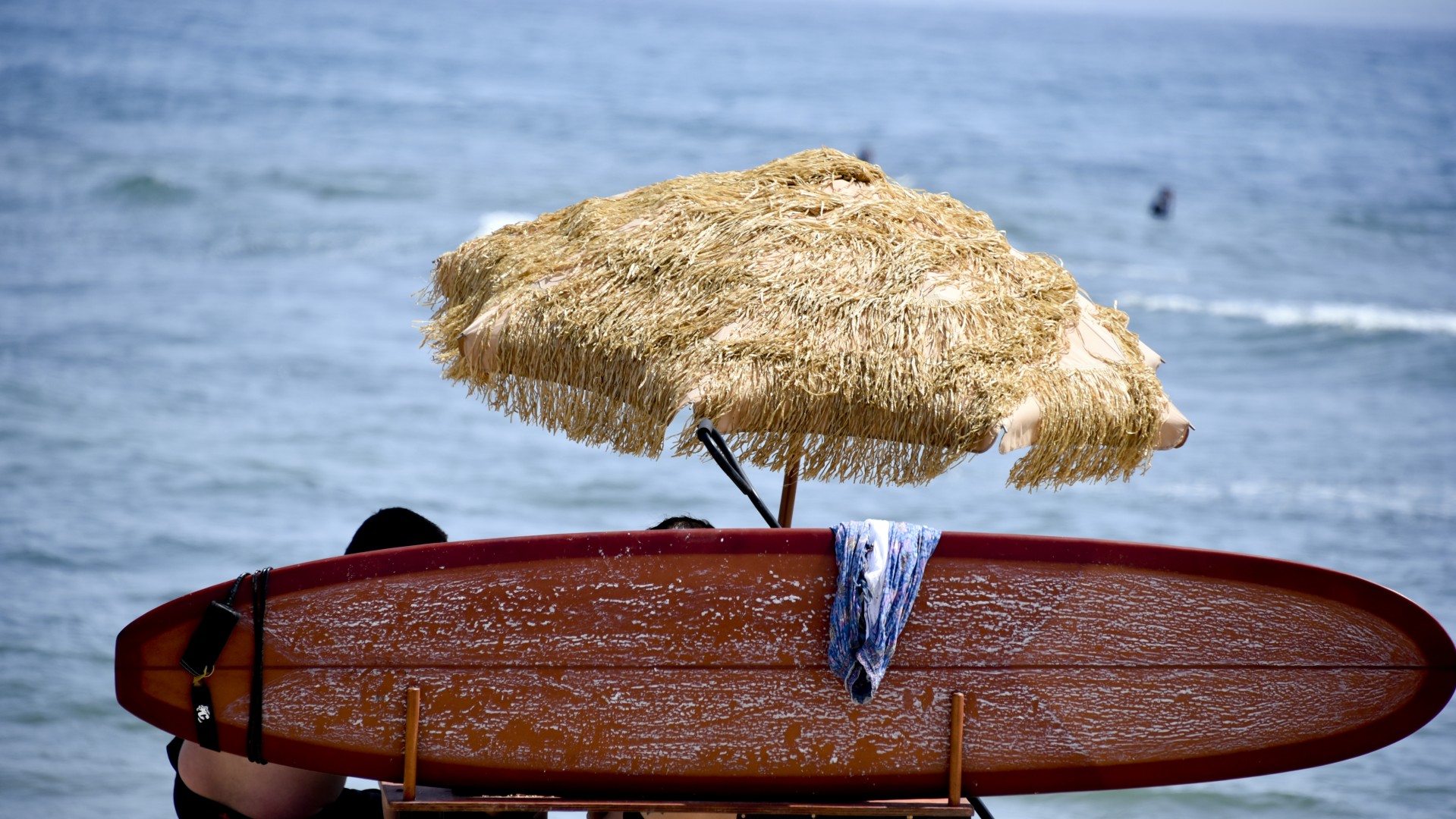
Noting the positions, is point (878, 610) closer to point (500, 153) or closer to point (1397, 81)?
point (500, 153)

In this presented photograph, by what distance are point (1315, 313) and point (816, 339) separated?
1603 cm

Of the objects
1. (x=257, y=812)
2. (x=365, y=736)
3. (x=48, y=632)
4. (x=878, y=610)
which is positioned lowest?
(x=48, y=632)

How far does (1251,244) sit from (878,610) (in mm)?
21520

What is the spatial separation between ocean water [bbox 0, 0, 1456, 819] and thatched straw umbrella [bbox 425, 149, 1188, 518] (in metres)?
0.43

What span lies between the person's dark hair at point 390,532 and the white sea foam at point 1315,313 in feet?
47.7

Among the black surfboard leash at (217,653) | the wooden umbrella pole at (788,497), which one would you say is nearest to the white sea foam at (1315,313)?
the wooden umbrella pole at (788,497)

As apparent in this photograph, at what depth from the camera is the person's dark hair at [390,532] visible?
317cm

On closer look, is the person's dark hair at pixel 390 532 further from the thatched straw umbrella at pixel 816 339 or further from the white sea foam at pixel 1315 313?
the white sea foam at pixel 1315 313

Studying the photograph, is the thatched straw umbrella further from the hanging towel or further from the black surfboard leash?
the black surfboard leash

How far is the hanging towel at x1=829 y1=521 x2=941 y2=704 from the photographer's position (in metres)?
2.50

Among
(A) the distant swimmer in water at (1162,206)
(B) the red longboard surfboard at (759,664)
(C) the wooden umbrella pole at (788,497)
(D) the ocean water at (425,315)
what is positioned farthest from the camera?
(A) the distant swimmer in water at (1162,206)

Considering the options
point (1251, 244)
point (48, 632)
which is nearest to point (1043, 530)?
point (48, 632)

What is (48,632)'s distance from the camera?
628 cm

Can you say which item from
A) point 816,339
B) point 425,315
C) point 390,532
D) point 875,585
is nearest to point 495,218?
point 425,315
